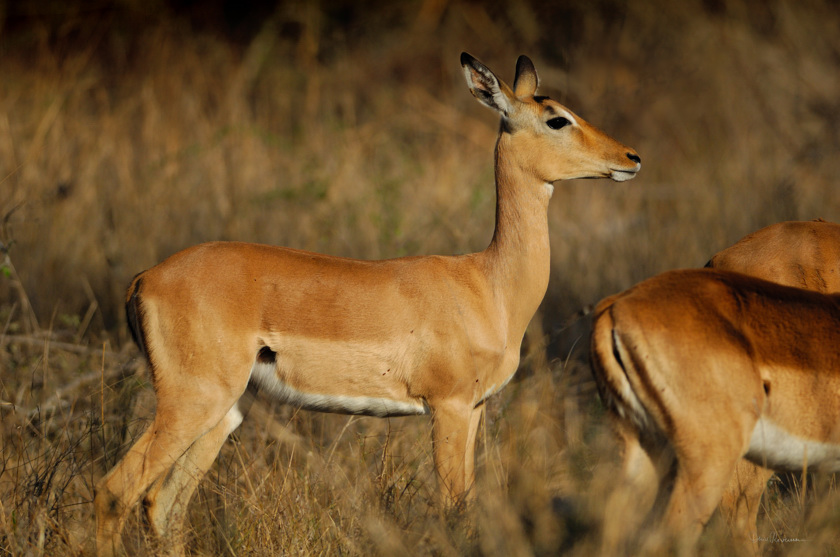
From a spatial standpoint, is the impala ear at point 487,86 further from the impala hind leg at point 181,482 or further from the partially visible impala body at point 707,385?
the impala hind leg at point 181,482

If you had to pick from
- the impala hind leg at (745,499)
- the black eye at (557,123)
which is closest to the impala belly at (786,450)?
the impala hind leg at (745,499)

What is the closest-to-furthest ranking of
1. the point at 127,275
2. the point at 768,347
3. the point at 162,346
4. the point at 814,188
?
the point at 768,347 < the point at 162,346 < the point at 127,275 < the point at 814,188

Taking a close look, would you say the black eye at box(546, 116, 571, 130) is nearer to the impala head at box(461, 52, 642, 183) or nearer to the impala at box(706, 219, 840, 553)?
the impala head at box(461, 52, 642, 183)

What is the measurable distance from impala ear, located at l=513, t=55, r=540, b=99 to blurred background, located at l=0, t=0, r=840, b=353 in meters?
1.87

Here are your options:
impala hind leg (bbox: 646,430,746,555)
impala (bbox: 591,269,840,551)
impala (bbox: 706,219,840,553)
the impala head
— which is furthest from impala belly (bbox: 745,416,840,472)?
the impala head

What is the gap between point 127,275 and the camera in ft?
21.8

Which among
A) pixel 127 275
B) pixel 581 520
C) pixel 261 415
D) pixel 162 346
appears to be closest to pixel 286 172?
pixel 127 275

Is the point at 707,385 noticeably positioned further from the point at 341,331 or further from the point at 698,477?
the point at 341,331

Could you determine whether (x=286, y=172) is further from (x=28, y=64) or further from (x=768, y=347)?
(x=768, y=347)

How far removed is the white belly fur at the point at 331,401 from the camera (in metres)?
3.86

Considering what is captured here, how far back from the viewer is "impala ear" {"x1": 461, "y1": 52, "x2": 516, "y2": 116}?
428cm

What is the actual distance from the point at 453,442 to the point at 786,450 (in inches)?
52.0

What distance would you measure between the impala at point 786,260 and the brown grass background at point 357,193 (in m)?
0.23

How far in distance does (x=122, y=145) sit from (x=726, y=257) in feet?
22.7
